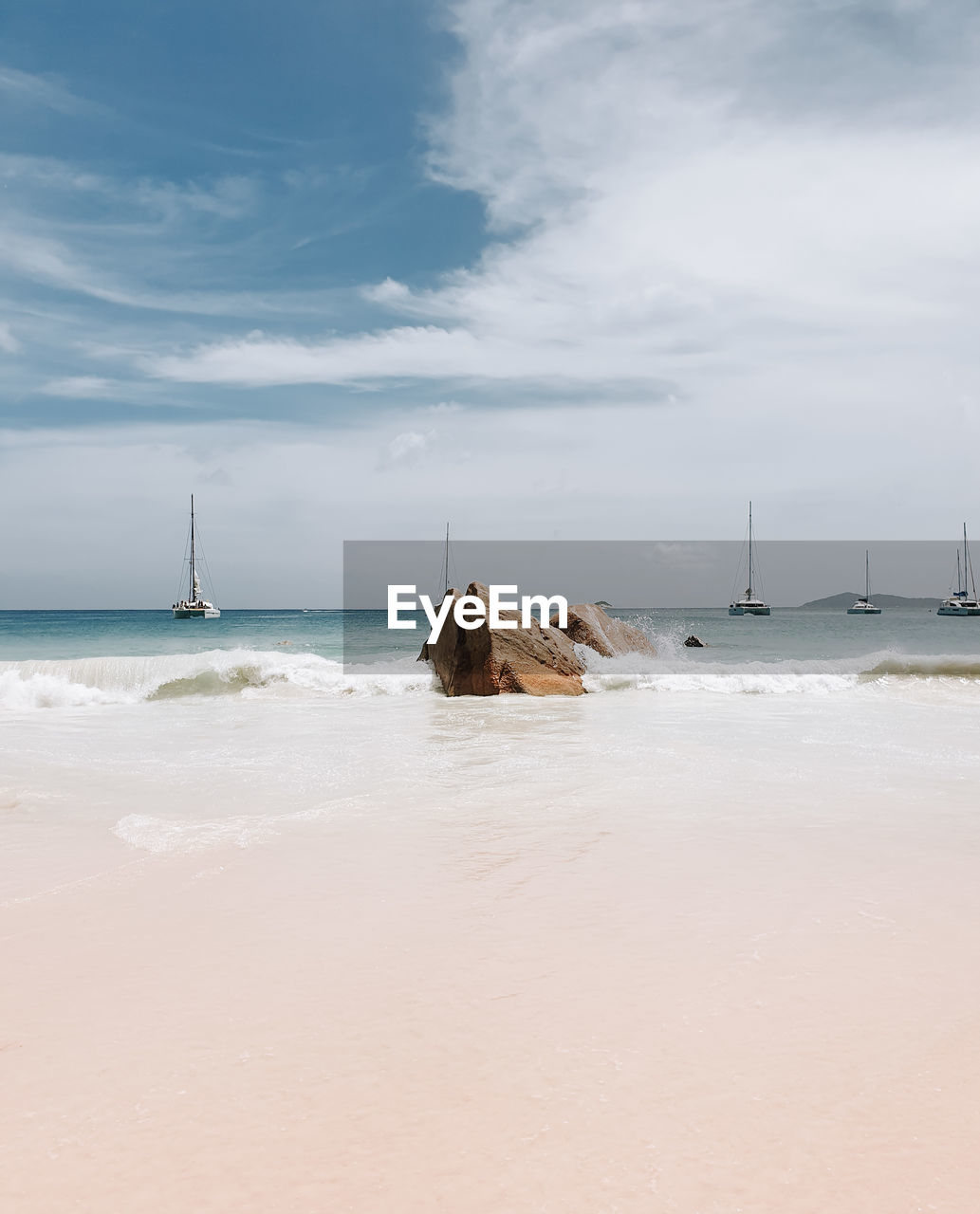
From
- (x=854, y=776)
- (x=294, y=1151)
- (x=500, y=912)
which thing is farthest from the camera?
(x=854, y=776)

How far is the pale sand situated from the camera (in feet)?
6.10

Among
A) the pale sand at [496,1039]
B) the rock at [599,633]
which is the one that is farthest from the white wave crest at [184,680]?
the pale sand at [496,1039]

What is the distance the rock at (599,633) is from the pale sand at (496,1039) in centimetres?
1327

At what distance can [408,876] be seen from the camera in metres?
3.96

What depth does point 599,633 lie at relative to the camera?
17688mm

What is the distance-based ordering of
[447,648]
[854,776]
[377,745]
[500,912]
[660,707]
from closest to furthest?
1. [500,912]
2. [854,776]
3. [377,745]
4. [660,707]
5. [447,648]

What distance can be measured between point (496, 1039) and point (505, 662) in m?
10.7

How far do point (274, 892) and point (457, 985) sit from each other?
1.31 metres

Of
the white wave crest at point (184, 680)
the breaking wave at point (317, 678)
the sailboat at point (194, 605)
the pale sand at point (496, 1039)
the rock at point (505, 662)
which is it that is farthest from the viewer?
the sailboat at point (194, 605)

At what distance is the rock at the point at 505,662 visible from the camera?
13102mm

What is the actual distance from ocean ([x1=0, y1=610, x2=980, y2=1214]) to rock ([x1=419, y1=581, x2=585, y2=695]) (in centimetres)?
638

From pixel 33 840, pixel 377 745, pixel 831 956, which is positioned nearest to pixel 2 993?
pixel 33 840

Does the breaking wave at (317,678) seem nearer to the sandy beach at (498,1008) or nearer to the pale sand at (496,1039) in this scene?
the sandy beach at (498,1008)

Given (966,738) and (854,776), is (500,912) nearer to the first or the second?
(854,776)
